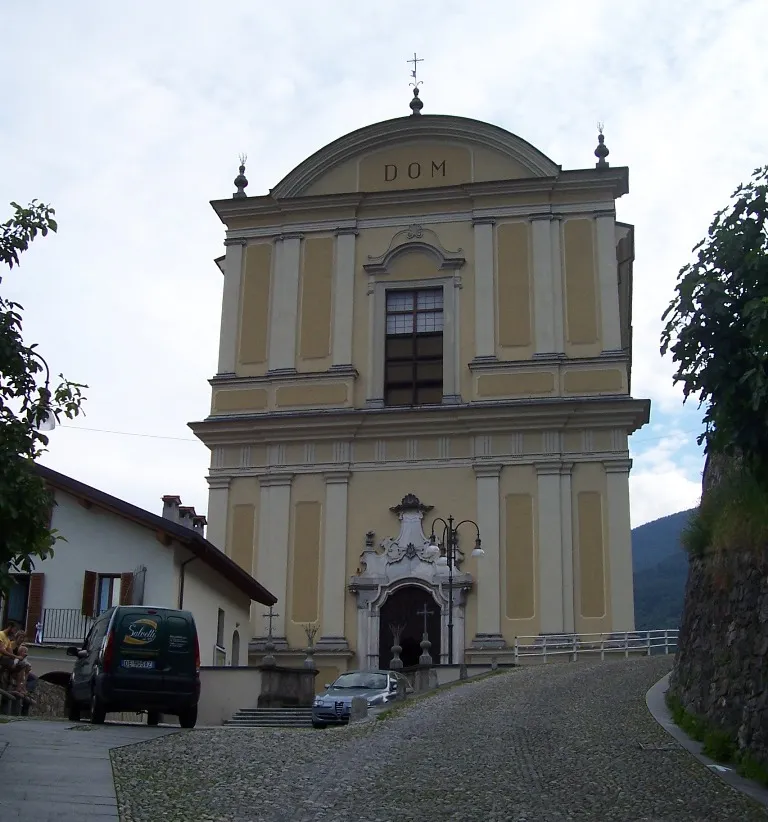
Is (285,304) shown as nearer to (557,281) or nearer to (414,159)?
(414,159)

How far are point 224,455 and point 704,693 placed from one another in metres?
25.1

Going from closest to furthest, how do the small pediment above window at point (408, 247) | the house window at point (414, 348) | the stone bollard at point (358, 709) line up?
the stone bollard at point (358, 709) → the house window at point (414, 348) → the small pediment above window at point (408, 247)

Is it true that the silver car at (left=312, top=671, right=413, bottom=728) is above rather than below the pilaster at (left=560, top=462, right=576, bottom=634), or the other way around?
below

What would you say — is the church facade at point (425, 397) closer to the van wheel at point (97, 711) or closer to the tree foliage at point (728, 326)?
the van wheel at point (97, 711)

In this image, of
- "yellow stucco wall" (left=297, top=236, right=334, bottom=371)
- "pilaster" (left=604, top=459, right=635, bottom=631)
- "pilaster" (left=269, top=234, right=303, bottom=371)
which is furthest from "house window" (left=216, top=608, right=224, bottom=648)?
"pilaster" (left=604, top=459, right=635, bottom=631)

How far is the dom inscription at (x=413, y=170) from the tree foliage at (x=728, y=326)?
1148 inches

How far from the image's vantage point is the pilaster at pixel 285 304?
3831 cm

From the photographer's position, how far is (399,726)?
16781 millimetres

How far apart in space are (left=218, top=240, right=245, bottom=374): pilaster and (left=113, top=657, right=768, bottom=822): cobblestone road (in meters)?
22.3

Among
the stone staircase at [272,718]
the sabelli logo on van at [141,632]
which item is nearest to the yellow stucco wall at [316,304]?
the stone staircase at [272,718]

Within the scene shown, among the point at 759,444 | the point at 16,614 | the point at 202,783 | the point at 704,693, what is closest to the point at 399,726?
the point at 704,693

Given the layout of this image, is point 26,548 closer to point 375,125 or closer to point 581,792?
point 581,792

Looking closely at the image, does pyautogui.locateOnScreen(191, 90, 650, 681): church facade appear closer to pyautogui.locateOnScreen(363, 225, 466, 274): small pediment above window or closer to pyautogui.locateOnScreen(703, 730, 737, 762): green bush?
pyautogui.locateOnScreen(363, 225, 466, 274): small pediment above window

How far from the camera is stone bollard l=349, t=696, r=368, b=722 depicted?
66.2 feet
